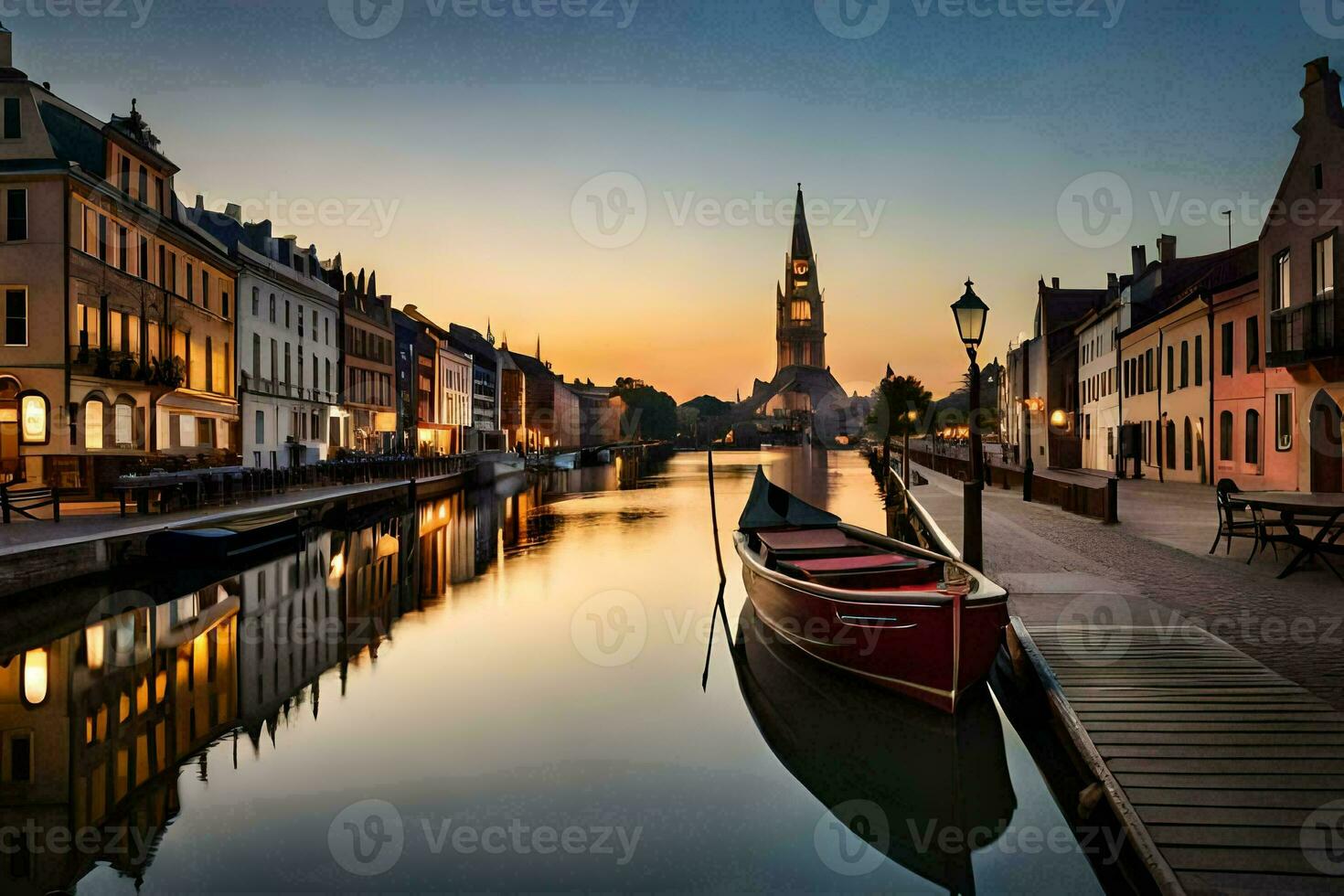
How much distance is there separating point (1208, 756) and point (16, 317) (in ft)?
93.8

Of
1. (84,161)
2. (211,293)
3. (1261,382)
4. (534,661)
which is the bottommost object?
(534,661)

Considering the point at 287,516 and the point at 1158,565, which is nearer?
the point at 1158,565

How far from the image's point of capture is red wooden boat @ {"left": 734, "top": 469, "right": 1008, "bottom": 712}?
9.15 m

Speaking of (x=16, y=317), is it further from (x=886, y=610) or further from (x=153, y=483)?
(x=886, y=610)

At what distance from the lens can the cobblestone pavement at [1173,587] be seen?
30.3ft

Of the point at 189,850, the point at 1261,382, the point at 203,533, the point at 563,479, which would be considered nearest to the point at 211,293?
the point at 203,533

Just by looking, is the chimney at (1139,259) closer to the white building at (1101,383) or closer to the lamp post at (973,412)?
the white building at (1101,383)

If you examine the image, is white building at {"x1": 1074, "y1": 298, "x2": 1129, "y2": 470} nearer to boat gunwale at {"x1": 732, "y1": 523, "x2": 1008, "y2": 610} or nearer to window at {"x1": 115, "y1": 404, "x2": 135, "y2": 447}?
boat gunwale at {"x1": 732, "y1": 523, "x2": 1008, "y2": 610}

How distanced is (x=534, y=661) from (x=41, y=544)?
33.3 feet

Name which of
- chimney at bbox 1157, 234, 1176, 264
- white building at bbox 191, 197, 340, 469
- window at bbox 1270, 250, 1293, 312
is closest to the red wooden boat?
window at bbox 1270, 250, 1293, 312

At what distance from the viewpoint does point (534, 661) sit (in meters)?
14.2

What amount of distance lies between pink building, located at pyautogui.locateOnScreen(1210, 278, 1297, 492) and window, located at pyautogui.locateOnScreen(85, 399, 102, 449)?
1314 inches

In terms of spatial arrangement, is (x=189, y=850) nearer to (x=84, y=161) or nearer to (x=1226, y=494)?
(x=1226, y=494)

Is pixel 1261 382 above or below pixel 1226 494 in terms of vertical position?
above
